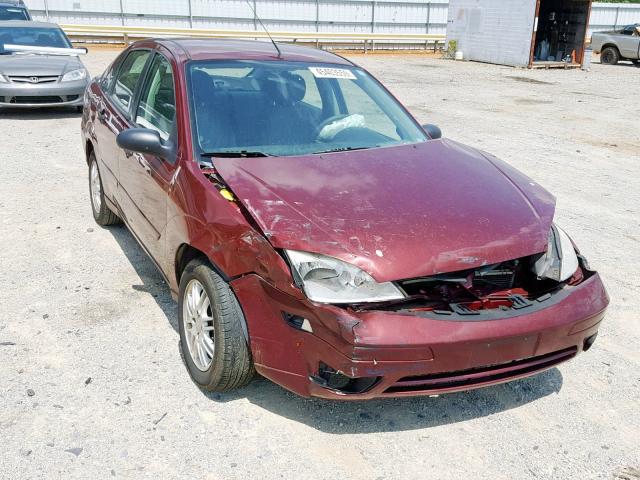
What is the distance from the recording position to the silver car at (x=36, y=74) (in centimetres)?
1032

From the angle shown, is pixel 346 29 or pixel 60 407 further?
pixel 346 29

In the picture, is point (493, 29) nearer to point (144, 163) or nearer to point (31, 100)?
point (31, 100)

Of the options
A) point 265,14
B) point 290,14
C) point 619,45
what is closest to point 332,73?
point 619,45

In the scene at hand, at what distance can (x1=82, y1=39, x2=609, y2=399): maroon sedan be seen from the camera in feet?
9.10

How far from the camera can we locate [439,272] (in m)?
2.82

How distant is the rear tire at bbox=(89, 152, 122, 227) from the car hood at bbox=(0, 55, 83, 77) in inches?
215

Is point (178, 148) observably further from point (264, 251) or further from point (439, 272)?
point (439, 272)

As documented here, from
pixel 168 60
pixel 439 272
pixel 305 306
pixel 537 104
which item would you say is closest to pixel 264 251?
pixel 305 306

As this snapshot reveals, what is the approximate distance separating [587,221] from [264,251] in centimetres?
444

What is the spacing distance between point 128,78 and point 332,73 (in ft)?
5.32

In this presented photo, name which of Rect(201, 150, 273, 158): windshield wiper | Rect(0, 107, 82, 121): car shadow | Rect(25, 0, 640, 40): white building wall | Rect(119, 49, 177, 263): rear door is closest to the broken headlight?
Rect(201, 150, 273, 158): windshield wiper

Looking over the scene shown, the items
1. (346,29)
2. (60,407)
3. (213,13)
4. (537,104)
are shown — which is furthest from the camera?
(346,29)

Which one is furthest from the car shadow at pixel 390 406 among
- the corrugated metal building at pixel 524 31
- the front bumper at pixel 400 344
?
the corrugated metal building at pixel 524 31

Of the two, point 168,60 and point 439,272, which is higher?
point 168,60
